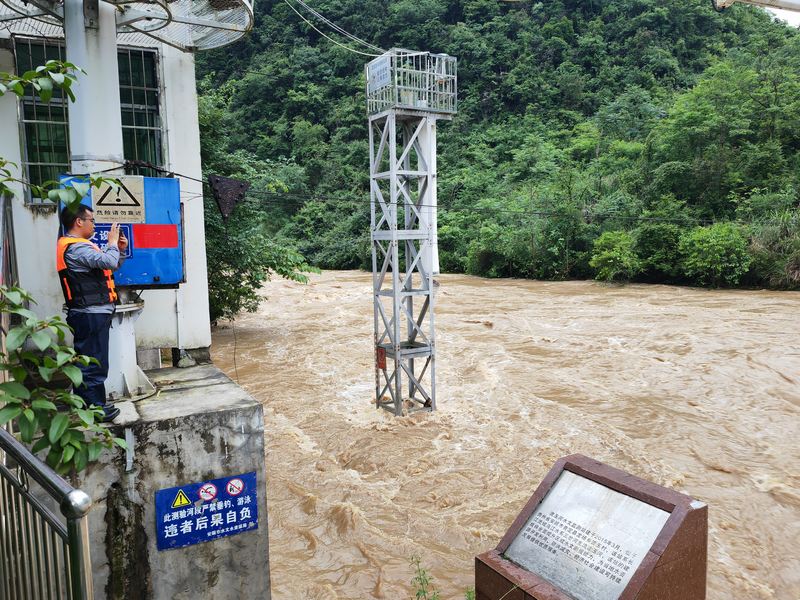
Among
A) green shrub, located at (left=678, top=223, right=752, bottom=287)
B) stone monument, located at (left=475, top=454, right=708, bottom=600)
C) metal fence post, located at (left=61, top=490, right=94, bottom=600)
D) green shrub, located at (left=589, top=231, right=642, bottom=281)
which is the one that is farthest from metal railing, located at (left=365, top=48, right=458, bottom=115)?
green shrub, located at (left=589, top=231, right=642, bottom=281)

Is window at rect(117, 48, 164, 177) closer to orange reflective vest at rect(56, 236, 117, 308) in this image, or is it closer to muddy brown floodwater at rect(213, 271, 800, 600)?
orange reflective vest at rect(56, 236, 117, 308)

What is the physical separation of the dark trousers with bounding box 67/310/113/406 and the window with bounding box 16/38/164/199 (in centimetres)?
201

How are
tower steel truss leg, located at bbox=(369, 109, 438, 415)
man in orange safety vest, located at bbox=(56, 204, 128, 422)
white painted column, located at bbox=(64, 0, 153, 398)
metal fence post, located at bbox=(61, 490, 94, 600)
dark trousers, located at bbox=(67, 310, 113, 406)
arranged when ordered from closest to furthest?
metal fence post, located at bbox=(61, 490, 94, 600) → man in orange safety vest, located at bbox=(56, 204, 128, 422) → dark trousers, located at bbox=(67, 310, 113, 406) → white painted column, located at bbox=(64, 0, 153, 398) → tower steel truss leg, located at bbox=(369, 109, 438, 415)

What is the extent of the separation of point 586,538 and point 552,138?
3663 cm

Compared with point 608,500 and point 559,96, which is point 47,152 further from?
point 559,96

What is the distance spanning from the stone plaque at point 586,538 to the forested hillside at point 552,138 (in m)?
10.8

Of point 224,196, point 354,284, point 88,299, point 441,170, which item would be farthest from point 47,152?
point 441,170

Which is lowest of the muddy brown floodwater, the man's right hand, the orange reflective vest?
the muddy brown floodwater

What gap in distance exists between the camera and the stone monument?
11.7ft

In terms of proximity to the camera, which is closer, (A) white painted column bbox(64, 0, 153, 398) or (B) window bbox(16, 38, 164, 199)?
(A) white painted column bbox(64, 0, 153, 398)

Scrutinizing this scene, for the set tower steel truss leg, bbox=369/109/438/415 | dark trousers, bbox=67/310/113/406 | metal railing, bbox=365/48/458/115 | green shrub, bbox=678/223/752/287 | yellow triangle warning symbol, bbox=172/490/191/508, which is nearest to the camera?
dark trousers, bbox=67/310/113/406

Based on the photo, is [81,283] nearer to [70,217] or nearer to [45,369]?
[70,217]

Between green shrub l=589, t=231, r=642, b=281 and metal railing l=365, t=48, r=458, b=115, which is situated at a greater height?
metal railing l=365, t=48, r=458, b=115

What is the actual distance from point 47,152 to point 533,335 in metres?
12.4
